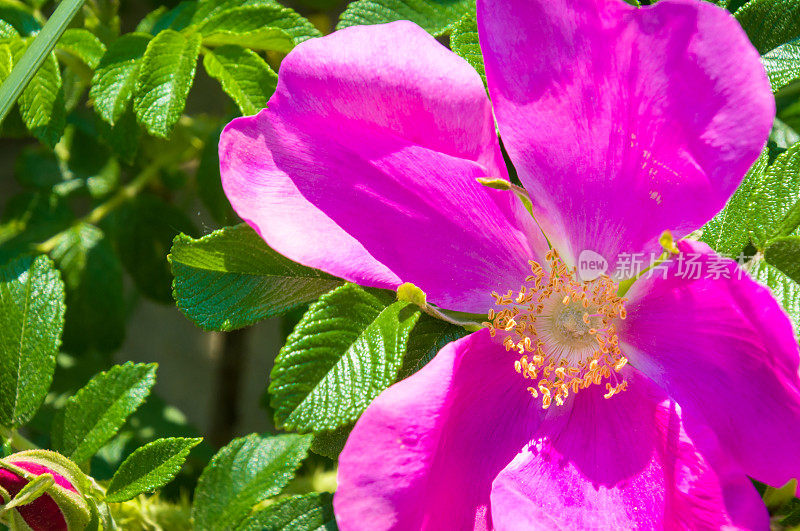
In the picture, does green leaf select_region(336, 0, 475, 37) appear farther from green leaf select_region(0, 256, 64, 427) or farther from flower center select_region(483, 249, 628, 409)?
green leaf select_region(0, 256, 64, 427)

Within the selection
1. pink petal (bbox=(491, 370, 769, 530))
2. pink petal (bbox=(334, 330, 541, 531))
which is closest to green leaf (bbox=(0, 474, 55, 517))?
pink petal (bbox=(334, 330, 541, 531))

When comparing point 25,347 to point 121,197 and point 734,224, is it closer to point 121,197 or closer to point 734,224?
point 121,197

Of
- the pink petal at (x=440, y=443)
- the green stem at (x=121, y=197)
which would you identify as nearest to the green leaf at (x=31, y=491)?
the pink petal at (x=440, y=443)

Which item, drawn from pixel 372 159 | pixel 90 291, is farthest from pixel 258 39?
pixel 90 291

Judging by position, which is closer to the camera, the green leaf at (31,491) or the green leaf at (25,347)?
the green leaf at (31,491)

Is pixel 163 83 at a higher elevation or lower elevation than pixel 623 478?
higher

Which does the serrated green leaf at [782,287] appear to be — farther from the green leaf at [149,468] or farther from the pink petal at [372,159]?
the green leaf at [149,468]

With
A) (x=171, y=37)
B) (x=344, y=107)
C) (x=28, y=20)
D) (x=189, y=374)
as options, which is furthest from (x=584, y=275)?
(x=189, y=374)
